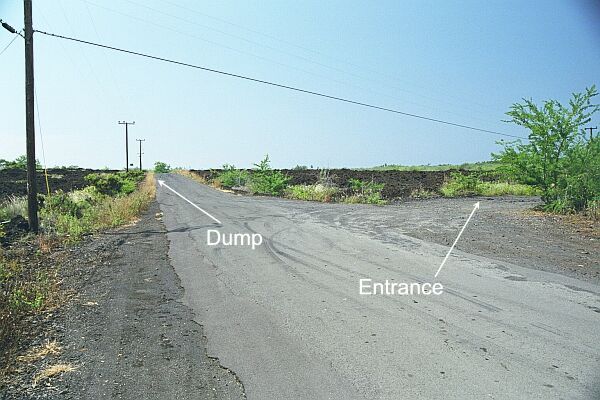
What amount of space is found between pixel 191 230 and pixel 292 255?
5516mm

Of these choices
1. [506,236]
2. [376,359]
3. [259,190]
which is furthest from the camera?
[259,190]

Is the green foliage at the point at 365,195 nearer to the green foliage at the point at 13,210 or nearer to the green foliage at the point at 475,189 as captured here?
the green foliage at the point at 475,189

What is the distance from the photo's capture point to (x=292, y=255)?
10.5 m

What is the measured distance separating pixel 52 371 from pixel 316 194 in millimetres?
24336

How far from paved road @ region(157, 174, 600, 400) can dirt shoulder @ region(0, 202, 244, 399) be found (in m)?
0.27

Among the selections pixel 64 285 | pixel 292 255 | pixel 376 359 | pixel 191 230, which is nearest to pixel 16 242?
pixel 191 230

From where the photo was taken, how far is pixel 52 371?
15.0 ft

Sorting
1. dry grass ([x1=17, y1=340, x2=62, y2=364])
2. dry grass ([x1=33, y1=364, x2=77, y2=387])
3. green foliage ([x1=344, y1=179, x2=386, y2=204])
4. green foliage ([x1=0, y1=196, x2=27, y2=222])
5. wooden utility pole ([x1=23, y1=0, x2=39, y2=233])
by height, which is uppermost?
wooden utility pole ([x1=23, y1=0, x2=39, y2=233])

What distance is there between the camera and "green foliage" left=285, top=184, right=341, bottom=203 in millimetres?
27797

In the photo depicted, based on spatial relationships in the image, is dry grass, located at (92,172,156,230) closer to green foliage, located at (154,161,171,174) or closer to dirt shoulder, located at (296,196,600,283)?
dirt shoulder, located at (296,196,600,283)

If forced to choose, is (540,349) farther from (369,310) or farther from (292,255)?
(292,255)

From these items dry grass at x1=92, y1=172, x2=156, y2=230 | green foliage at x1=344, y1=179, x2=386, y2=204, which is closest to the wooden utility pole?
dry grass at x1=92, y1=172, x2=156, y2=230

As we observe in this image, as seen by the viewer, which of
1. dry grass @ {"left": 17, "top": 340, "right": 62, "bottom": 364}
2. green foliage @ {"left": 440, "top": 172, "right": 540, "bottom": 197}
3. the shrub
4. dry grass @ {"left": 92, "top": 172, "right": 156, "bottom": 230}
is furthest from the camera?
green foliage @ {"left": 440, "top": 172, "right": 540, "bottom": 197}

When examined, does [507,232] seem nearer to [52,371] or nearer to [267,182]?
[52,371]
